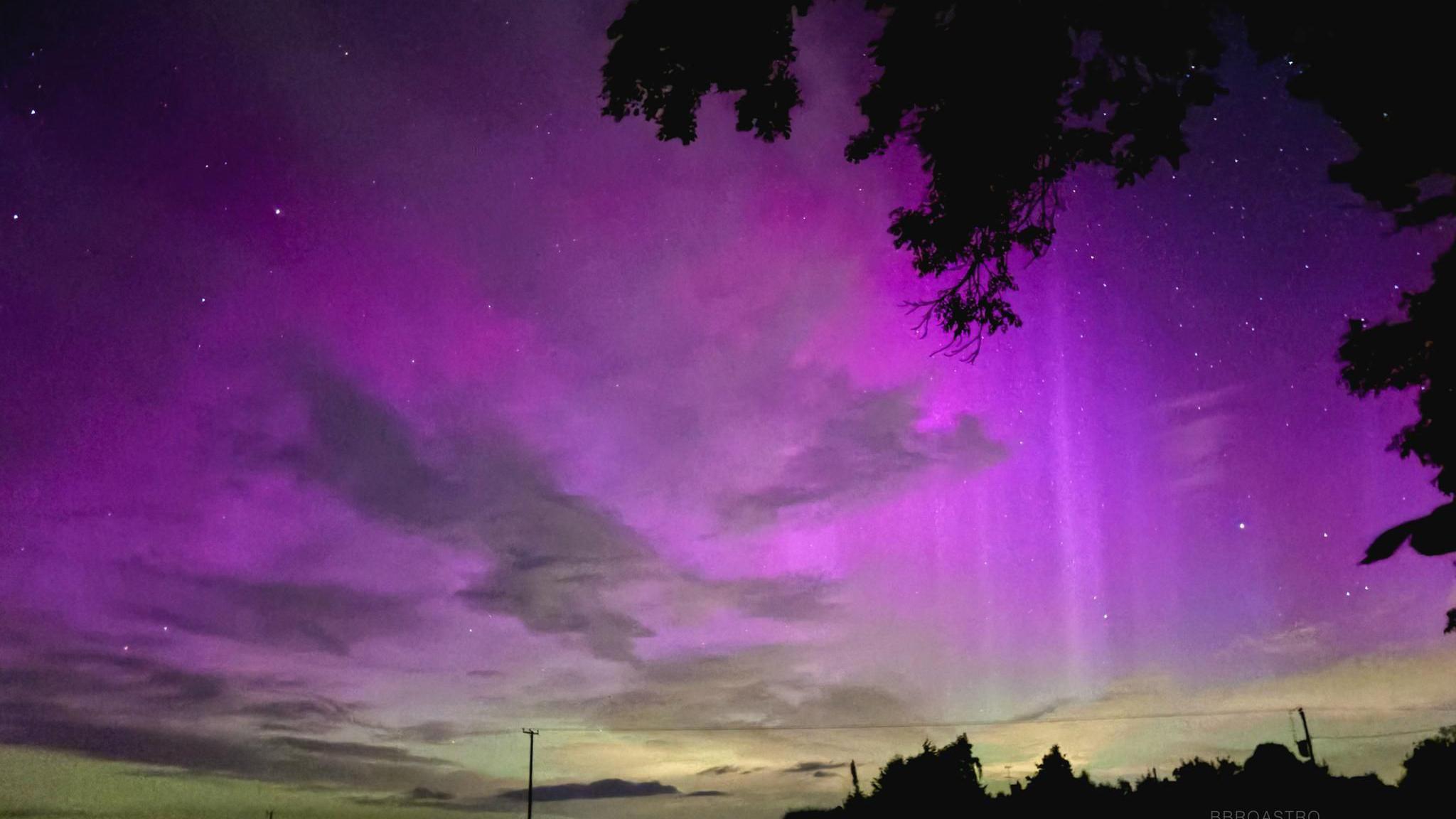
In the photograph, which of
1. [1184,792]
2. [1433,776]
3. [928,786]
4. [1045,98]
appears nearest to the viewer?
[1045,98]

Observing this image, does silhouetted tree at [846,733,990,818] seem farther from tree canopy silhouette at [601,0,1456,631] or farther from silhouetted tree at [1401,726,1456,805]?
tree canopy silhouette at [601,0,1456,631]

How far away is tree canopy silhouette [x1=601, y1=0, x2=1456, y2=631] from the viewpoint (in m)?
4.75

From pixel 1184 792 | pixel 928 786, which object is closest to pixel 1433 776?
pixel 1184 792

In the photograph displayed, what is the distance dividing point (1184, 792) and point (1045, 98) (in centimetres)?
3508

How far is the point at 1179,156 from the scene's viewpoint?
7.78m

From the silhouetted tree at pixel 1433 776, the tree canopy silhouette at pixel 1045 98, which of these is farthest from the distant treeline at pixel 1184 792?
the tree canopy silhouette at pixel 1045 98

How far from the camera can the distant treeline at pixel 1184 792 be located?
2439 centimetres

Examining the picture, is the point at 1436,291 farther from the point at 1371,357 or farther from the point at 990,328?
the point at 990,328

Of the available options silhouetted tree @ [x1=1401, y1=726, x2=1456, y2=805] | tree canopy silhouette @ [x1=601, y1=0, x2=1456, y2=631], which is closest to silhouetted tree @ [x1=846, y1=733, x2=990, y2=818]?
silhouetted tree @ [x1=1401, y1=726, x2=1456, y2=805]

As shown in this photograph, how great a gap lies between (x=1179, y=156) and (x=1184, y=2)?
5.28ft

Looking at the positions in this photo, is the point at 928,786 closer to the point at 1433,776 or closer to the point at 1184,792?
the point at 1184,792

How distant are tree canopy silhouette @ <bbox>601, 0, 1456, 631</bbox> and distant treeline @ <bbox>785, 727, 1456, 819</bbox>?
938 inches

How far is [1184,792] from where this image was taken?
106 ft

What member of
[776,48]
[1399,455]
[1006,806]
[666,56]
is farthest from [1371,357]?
[1006,806]
